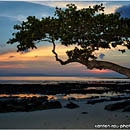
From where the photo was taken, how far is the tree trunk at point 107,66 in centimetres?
1436

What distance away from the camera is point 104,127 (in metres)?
13.2

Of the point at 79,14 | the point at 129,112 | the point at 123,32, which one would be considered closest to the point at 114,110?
the point at 129,112

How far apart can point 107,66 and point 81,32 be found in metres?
2.41

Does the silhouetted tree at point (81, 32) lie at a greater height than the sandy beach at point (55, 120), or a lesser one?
greater

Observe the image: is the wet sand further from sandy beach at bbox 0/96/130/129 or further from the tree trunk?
the tree trunk

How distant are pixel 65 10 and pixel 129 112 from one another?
8409 millimetres

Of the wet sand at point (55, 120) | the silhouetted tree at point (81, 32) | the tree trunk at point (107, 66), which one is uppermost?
the silhouetted tree at point (81, 32)

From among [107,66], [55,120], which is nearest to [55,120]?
[55,120]

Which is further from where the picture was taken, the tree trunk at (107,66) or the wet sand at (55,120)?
the tree trunk at (107,66)

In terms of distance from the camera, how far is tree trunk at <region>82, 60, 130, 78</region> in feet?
47.1

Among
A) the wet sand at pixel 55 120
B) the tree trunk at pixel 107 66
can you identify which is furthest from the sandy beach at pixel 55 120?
the tree trunk at pixel 107 66

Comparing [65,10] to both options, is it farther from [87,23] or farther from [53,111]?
[53,111]

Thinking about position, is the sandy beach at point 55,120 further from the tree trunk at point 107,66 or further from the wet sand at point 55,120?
the tree trunk at point 107,66

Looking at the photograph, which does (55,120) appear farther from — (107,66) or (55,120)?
(107,66)
